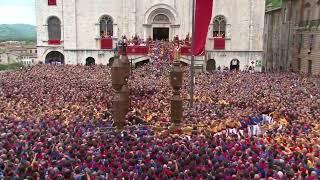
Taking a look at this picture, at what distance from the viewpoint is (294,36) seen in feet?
139

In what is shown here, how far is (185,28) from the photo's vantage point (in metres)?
37.7

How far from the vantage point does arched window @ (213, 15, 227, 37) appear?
37625 millimetres

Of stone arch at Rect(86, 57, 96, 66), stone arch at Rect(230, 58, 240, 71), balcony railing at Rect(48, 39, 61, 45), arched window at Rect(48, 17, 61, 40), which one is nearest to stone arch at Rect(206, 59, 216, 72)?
stone arch at Rect(230, 58, 240, 71)

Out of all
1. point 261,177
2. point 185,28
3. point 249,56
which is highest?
point 185,28

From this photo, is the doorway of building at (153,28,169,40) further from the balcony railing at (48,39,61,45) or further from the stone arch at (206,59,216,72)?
the balcony railing at (48,39,61,45)

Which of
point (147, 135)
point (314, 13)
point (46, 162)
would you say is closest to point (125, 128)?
point (147, 135)

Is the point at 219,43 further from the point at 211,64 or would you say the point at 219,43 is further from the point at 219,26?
the point at 211,64

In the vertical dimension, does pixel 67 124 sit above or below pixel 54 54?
below

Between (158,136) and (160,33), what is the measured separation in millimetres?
28804

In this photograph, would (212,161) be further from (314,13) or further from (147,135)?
(314,13)

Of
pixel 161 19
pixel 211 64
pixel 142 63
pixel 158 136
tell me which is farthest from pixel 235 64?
pixel 158 136

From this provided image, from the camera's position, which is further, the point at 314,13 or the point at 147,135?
the point at 314,13

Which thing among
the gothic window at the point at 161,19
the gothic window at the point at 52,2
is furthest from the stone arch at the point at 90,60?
the gothic window at the point at 161,19

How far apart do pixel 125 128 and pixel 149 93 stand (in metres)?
8.11
